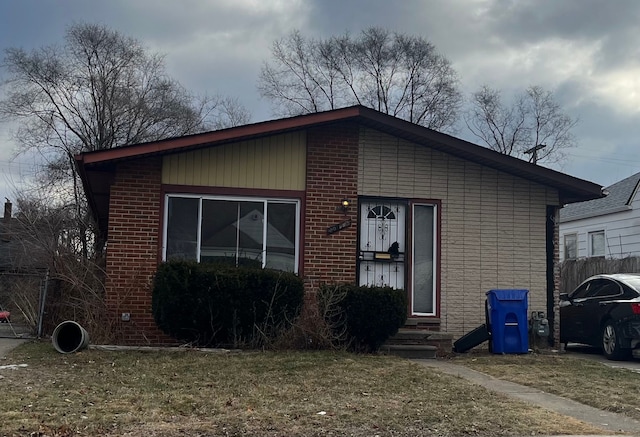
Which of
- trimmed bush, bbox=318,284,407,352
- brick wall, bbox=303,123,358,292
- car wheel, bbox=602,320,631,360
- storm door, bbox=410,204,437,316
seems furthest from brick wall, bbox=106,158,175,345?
car wheel, bbox=602,320,631,360

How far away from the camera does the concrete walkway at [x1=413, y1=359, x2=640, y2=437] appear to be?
6.39 m

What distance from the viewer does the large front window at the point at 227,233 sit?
11.7 meters

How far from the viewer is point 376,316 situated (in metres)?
10.6

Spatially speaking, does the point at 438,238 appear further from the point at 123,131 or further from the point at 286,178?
the point at 123,131

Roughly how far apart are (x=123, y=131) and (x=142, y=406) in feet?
79.4

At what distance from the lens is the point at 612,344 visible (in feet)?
39.1

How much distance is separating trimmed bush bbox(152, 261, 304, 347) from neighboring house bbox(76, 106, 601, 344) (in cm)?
110

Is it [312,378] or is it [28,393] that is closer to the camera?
[28,393]

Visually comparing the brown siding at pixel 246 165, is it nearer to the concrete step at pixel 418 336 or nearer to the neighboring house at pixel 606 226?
the concrete step at pixel 418 336

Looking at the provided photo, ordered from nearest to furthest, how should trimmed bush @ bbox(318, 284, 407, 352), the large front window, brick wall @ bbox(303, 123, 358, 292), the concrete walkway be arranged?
the concrete walkway < trimmed bush @ bbox(318, 284, 407, 352) < the large front window < brick wall @ bbox(303, 123, 358, 292)

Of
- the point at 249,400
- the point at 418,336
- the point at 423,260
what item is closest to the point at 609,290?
the point at 423,260

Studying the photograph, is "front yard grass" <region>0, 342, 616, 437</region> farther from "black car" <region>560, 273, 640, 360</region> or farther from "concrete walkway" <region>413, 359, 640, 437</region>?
"black car" <region>560, 273, 640, 360</region>

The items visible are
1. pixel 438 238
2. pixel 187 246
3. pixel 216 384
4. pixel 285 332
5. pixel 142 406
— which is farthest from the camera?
pixel 438 238

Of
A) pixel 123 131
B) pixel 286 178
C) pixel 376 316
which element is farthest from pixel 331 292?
pixel 123 131
